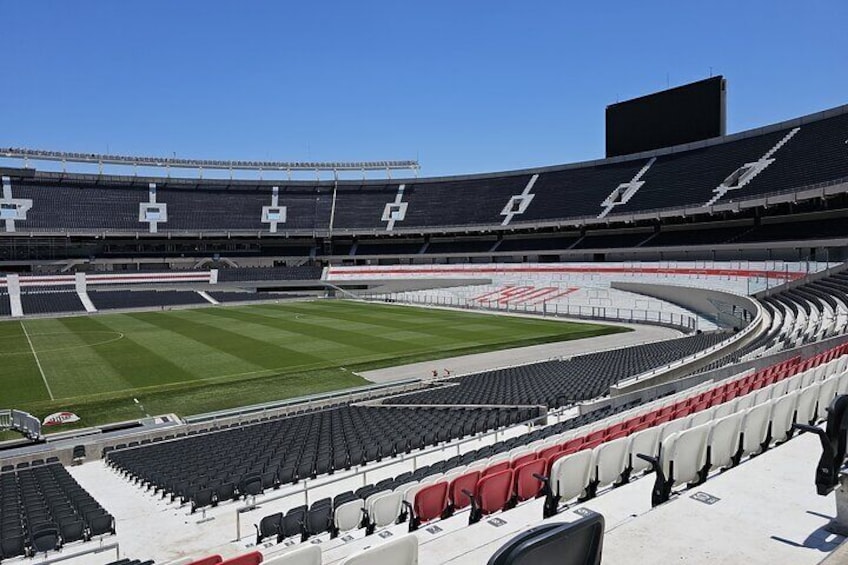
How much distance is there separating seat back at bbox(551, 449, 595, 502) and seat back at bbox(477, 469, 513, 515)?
855mm

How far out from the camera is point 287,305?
5678 cm

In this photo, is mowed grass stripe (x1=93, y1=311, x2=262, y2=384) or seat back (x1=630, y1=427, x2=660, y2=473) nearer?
seat back (x1=630, y1=427, x2=660, y2=473)

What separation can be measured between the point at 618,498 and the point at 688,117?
209 feet

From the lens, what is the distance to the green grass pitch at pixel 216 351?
21500 mm

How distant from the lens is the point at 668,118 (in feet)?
202

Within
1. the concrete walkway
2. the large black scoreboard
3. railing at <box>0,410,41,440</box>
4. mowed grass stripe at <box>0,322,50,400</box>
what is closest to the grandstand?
railing at <box>0,410,41,440</box>

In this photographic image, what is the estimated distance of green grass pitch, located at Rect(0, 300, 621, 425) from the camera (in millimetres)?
21500

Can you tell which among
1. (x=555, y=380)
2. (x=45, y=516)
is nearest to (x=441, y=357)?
(x=555, y=380)

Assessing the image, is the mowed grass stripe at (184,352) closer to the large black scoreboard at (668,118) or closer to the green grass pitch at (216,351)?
the green grass pitch at (216,351)

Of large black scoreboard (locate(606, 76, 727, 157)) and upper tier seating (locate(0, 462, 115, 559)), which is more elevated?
large black scoreboard (locate(606, 76, 727, 157))

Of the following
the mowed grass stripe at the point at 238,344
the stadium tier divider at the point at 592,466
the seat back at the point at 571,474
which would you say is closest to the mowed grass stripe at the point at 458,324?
the mowed grass stripe at the point at 238,344

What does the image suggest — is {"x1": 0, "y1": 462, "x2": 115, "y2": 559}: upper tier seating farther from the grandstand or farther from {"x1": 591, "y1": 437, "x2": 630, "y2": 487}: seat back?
{"x1": 591, "y1": 437, "x2": 630, "y2": 487}: seat back

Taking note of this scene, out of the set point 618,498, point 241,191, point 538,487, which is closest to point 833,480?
point 618,498

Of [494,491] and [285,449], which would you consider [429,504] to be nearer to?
[494,491]
